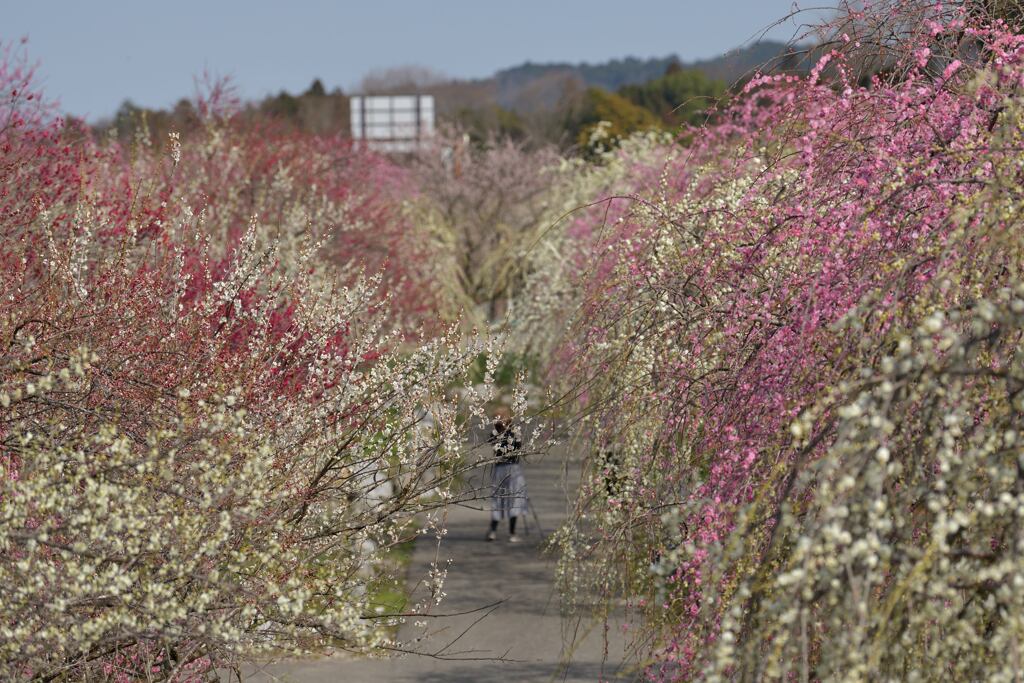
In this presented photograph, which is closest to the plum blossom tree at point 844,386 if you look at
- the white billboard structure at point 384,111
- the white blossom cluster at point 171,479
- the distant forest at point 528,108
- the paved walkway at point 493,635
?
the white blossom cluster at point 171,479

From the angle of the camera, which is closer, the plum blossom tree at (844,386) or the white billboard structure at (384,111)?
the plum blossom tree at (844,386)

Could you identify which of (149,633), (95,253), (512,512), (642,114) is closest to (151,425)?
(149,633)

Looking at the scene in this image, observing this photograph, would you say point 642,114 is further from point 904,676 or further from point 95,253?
Answer: point 904,676

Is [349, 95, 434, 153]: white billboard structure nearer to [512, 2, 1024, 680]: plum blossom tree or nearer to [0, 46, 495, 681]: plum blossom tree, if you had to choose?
[0, 46, 495, 681]: plum blossom tree

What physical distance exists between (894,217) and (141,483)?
145 inches

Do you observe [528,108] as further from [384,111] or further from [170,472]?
[170,472]

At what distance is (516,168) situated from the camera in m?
32.4

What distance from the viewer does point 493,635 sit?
1200cm

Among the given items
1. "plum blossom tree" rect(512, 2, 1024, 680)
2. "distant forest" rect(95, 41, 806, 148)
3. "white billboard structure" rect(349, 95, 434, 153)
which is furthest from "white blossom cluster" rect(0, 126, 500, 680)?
"white billboard structure" rect(349, 95, 434, 153)

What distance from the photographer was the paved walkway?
10766mm

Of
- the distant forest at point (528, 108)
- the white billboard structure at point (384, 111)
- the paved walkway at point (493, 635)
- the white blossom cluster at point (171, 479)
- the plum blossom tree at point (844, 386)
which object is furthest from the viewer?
the white billboard structure at point (384, 111)

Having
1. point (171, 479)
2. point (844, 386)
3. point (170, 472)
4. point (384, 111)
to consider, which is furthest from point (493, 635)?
point (384, 111)

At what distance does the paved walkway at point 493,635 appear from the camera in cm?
1077

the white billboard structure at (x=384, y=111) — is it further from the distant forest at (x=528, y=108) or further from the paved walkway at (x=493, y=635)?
the paved walkway at (x=493, y=635)
